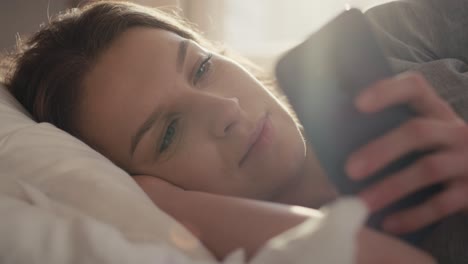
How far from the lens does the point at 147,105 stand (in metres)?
0.68

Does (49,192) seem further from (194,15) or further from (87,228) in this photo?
(194,15)

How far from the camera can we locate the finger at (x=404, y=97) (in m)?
0.41

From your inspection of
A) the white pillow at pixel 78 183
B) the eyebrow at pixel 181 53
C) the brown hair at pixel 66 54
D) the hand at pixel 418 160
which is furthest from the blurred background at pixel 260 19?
the hand at pixel 418 160

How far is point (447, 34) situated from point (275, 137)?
0.48 meters

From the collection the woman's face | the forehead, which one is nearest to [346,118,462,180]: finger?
the woman's face

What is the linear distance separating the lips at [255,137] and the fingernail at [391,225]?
274 mm

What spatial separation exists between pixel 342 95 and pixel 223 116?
26cm

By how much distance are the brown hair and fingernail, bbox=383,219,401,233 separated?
0.55 m

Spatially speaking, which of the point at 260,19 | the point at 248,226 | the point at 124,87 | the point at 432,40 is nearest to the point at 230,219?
the point at 248,226

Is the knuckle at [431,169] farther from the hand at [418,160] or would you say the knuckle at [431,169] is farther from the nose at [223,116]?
the nose at [223,116]

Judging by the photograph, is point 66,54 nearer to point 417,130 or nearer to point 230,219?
point 230,219

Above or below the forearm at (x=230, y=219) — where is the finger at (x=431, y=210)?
above

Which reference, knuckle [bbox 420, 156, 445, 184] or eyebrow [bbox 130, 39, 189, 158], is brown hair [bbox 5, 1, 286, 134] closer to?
eyebrow [bbox 130, 39, 189, 158]

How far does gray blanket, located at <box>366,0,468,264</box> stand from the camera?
0.73 meters
